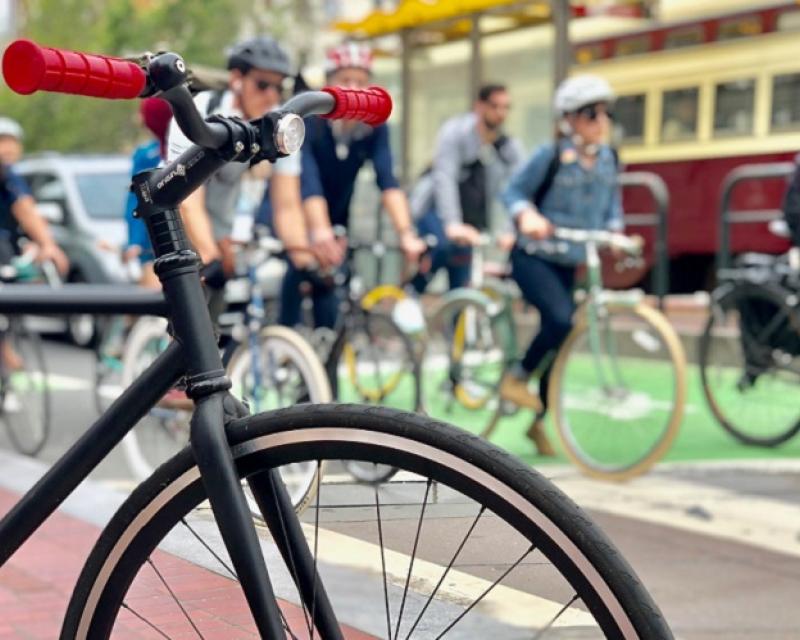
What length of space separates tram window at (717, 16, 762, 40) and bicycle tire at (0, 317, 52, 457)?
8.79 meters

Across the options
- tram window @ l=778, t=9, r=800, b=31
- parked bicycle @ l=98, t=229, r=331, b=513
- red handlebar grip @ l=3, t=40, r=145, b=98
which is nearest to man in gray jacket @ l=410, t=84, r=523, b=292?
parked bicycle @ l=98, t=229, r=331, b=513

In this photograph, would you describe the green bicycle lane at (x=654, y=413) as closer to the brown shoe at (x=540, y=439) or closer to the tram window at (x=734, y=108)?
the brown shoe at (x=540, y=439)

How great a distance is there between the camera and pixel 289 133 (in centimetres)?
218

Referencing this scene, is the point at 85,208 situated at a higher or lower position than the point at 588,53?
lower

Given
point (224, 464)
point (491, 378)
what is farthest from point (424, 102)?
point (224, 464)

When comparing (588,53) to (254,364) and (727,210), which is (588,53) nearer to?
(727,210)

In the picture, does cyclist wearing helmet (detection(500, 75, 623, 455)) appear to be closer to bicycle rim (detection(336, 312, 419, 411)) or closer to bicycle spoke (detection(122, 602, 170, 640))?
bicycle rim (detection(336, 312, 419, 411))

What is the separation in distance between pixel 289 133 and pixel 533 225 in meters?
4.66

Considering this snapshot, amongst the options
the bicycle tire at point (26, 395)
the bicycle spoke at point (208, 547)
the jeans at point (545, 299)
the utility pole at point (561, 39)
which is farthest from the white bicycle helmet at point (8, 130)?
the bicycle spoke at point (208, 547)

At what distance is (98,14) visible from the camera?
32.5 m

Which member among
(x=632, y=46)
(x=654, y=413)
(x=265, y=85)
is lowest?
(x=654, y=413)

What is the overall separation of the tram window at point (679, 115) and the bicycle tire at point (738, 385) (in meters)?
8.22

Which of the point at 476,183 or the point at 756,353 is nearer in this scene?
the point at 756,353

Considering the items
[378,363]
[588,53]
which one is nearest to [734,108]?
[588,53]
